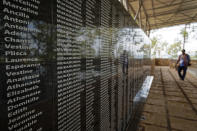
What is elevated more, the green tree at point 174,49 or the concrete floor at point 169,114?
the green tree at point 174,49

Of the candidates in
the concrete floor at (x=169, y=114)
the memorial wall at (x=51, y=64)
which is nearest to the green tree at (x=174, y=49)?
the concrete floor at (x=169, y=114)

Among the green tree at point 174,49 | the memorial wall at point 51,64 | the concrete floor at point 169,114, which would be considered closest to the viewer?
the memorial wall at point 51,64

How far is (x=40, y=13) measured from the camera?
1.66ft

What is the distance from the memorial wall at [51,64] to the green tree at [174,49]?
15384mm

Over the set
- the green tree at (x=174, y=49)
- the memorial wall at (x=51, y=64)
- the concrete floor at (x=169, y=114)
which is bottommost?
the concrete floor at (x=169, y=114)

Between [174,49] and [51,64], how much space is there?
16.3m

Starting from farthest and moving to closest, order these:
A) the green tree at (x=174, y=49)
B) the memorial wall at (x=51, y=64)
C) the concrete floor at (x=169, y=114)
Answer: the green tree at (x=174, y=49), the concrete floor at (x=169, y=114), the memorial wall at (x=51, y=64)

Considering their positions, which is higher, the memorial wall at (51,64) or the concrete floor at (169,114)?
the memorial wall at (51,64)

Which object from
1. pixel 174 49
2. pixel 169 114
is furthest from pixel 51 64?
pixel 174 49

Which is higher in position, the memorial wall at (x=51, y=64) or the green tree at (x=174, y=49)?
the green tree at (x=174, y=49)

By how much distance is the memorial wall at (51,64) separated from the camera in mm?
415

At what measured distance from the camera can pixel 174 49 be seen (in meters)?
13.5

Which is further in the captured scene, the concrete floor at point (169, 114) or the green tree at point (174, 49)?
the green tree at point (174, 49)

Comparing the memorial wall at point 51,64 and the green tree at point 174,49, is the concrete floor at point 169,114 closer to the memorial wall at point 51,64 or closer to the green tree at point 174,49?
the memorial wall at point 51,64
